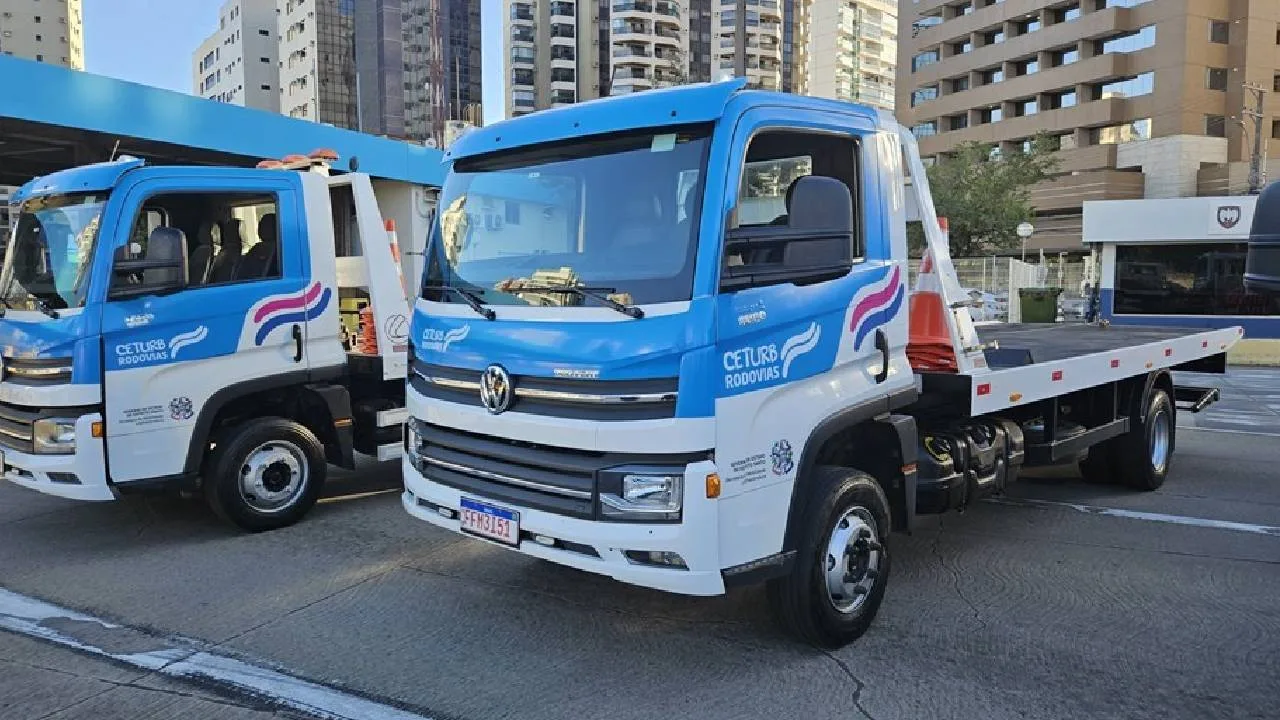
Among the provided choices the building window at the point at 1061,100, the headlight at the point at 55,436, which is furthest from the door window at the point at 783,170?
the building window at the point at 1061,100

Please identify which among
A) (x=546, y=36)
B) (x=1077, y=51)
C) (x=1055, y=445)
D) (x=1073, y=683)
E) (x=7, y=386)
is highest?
(x=546, y=36)

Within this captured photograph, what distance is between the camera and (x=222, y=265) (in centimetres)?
639

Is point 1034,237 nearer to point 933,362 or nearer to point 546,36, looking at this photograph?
point 933,362

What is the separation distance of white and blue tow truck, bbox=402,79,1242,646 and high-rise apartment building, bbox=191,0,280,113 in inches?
4615

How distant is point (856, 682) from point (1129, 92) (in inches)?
2586

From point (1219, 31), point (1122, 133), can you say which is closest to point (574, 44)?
point (1122, 133)

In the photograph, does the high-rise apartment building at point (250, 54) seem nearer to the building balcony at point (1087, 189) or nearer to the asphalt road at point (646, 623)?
the building balcony at point (1087, 189)

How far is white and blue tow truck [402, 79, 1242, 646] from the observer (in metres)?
3.68

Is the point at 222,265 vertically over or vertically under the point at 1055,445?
over

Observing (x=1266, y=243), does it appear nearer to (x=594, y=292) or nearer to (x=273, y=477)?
(x=594, y=292)

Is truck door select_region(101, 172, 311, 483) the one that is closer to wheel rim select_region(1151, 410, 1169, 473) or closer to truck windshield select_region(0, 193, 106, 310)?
truck windshield select_region(0, 193, 106, 310)

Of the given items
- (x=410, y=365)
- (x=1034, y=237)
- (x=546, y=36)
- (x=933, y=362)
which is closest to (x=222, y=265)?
(x=410, y=365)

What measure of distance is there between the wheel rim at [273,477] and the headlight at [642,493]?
3.69 metres

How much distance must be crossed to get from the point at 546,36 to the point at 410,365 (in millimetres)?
113965
